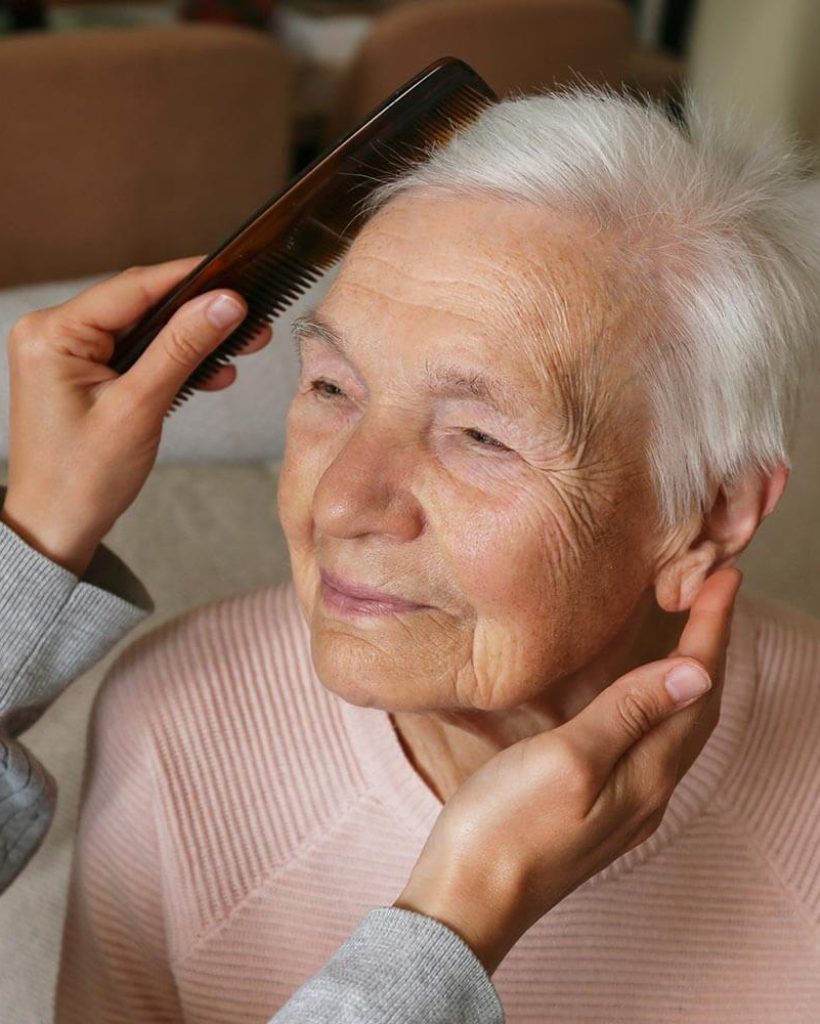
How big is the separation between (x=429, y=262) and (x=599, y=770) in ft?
1.39

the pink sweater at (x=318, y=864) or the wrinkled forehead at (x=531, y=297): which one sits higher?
the wrinkled forehead at (x=531, y=297)

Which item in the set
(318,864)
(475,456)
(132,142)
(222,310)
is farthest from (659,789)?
(132,142)

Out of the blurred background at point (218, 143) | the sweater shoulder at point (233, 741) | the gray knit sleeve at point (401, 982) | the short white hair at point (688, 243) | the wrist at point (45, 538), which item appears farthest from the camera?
the blurred background at point (218, 143)

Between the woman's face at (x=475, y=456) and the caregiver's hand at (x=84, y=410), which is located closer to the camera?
the woman's face at (x=475, y=456)

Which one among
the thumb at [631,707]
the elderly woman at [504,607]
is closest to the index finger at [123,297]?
the elderly woman at [504,607]

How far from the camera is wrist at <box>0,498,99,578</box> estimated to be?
118cm

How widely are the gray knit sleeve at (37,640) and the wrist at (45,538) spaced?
0.01 m

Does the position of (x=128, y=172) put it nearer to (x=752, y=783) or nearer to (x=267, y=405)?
(x=267, y=405)

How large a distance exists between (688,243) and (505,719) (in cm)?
45

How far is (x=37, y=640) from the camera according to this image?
1174 mm

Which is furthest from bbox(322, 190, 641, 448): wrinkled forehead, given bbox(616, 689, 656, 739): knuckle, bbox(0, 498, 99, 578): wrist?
bbox(0, 498, 99, 578): wrist

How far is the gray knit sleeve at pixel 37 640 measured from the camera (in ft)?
3.80

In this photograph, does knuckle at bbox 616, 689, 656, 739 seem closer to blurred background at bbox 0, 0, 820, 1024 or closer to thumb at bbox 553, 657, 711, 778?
thumb at bbox 553, 657, 711, 778

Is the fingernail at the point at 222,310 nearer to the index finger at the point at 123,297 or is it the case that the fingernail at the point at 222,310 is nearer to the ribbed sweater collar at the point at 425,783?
the index finger at the point at 123,297
